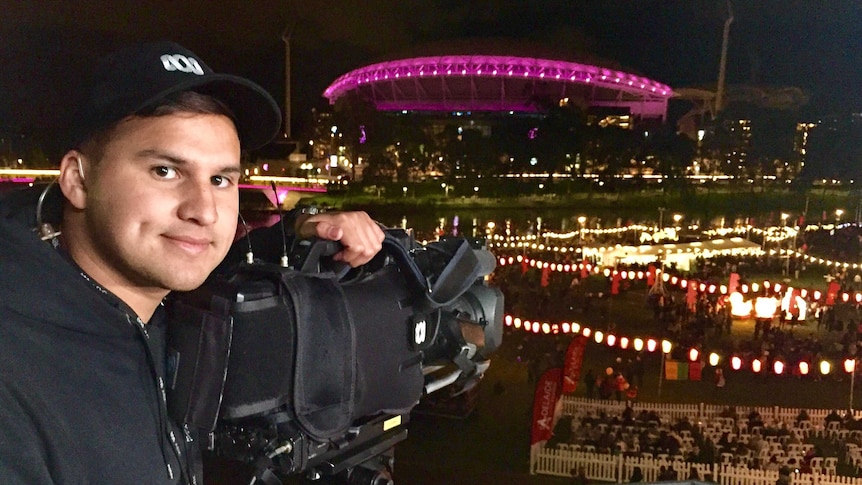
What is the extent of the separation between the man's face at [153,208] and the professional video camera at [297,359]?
8cm

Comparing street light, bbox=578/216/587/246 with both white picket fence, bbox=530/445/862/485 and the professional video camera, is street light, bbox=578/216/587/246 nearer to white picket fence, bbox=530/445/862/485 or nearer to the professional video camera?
white picket fence, bbox=530/445/862/485

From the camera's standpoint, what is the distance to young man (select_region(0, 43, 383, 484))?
0.91m

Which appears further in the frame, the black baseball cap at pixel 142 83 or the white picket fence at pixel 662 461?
the white picket fence at pixel 662 461

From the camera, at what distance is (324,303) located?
3.76 feet

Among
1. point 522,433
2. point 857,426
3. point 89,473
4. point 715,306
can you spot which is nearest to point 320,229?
point 89,473

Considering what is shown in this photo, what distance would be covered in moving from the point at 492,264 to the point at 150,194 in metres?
0.91

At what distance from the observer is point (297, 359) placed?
3.60ft

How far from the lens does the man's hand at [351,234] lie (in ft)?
4.54

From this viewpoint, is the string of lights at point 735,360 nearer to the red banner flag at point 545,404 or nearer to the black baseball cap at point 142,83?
the red banner flag at point 545,404

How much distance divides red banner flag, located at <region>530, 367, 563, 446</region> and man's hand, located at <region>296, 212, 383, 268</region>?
7690 mm

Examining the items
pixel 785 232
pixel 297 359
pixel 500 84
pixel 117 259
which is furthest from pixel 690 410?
pixel 500 84

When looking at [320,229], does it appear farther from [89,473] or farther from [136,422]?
[89,473]

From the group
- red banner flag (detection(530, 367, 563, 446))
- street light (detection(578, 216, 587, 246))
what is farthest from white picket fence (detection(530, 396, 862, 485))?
street light (detection(578, 216, 587, 246))

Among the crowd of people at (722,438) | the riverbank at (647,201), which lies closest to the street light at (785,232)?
the riverbank at (647,201)
